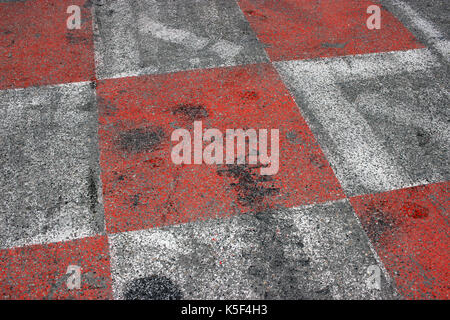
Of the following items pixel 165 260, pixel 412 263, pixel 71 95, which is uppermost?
pixel 71 95

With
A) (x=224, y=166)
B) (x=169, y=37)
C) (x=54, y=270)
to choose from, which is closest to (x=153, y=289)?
(x=54, y=270)

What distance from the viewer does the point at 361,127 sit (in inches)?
202

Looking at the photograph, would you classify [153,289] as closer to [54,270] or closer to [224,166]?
[54,270]

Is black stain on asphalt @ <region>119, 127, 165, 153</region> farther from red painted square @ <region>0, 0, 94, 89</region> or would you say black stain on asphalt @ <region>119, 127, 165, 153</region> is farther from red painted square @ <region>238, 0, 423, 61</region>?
red painted square @ <region>238, 0, 423, 61</region>

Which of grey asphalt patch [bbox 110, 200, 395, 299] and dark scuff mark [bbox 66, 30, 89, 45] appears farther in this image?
dark scuff mark [bbox 66, 30, 89, 45]

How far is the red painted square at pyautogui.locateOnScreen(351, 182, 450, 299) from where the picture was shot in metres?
Answer: 3.69

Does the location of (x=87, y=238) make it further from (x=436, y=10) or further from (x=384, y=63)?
(x=436, y=10)

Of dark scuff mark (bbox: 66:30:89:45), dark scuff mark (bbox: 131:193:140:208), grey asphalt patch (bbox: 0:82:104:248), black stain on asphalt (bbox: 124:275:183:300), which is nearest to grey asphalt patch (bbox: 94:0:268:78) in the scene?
dark scuff mark (bbox: 66:30:89:45)

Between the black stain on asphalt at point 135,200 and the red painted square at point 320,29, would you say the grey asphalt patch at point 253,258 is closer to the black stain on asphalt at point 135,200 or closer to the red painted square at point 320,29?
the black stain on asphalt at point 135,200

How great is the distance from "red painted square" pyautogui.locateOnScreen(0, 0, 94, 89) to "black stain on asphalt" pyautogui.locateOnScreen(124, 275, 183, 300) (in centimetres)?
332

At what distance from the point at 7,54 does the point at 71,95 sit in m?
1.59

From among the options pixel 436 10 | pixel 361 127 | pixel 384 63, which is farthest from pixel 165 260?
pixel 436 10

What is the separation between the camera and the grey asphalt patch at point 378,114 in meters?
4.63
